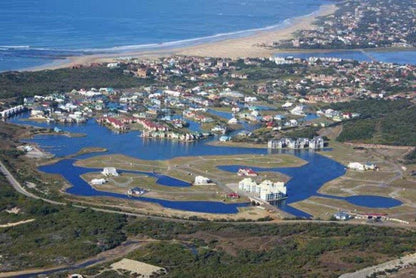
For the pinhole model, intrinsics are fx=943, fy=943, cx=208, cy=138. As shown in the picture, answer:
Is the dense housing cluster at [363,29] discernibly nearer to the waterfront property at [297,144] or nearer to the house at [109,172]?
the waterfront property at [297,144]

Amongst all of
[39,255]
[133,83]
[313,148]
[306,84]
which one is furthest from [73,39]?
Answer: [39,255]

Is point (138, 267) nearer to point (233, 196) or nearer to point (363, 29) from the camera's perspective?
point (233, 196)

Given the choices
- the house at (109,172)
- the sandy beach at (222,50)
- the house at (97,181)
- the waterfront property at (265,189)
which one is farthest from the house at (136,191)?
the sandy beach at (222,50)

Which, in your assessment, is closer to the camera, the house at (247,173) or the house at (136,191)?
the house at (136,191)

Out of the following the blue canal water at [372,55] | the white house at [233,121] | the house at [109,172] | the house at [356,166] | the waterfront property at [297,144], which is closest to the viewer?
the house at [109,172]

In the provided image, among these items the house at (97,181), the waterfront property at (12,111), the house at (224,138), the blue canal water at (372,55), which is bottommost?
the house at (97,181)

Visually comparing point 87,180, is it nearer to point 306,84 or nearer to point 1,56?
point 306,84

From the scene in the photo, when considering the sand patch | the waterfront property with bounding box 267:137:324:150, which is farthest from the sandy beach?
the sand patch
